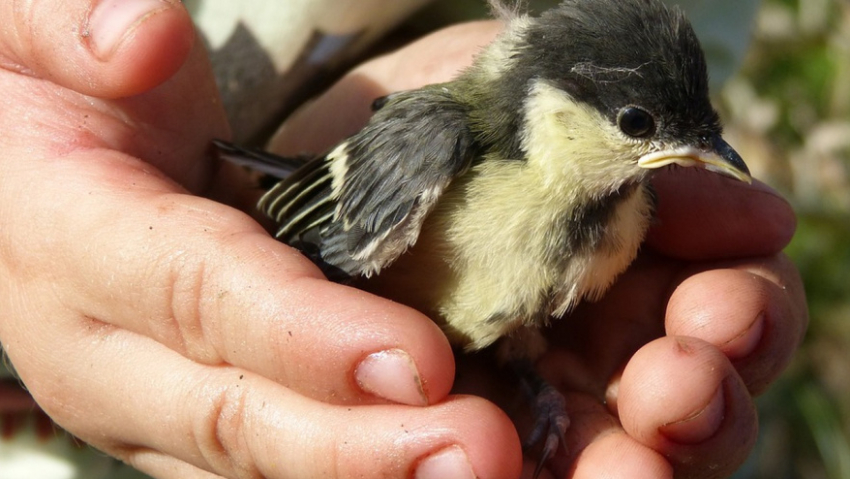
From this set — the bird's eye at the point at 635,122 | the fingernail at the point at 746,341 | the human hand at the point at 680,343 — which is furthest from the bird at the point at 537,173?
the fingernail at the point at 746,341

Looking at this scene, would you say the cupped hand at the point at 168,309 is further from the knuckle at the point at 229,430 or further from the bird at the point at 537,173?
the bird at the point at 537,173

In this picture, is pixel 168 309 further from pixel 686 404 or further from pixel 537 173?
pixel 686 404

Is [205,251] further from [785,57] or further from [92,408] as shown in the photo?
[785,57]

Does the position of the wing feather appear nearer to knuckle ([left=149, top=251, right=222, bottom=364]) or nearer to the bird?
the bird

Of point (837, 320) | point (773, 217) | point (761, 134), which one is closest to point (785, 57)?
point (761, 134)

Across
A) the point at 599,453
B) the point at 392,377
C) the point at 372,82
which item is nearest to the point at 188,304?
the point at 392,377

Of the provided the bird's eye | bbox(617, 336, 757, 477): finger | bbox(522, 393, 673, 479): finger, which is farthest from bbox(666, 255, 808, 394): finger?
the bird's eye
